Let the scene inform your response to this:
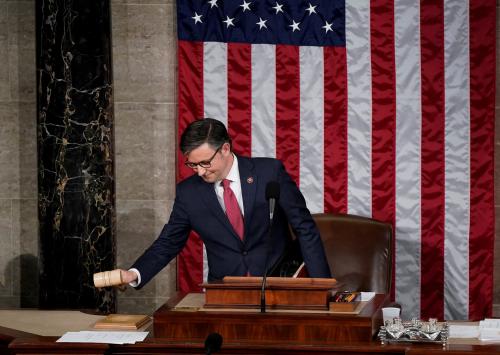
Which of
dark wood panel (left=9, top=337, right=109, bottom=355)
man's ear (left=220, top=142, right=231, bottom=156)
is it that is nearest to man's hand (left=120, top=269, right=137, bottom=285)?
dark wood panel (left=9, top=337, right=109, bottom=355)

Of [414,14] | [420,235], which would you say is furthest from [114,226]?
[414,14]

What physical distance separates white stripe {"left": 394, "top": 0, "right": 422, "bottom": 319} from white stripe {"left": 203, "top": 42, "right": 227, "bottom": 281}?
123cm

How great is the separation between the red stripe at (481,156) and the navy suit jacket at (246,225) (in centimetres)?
222

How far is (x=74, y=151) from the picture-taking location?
20.1ft

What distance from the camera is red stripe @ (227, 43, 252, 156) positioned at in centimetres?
630

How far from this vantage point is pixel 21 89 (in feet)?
21.5

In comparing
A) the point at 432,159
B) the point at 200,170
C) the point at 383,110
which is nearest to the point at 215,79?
the point at 383,110

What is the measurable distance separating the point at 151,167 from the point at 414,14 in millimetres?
2181

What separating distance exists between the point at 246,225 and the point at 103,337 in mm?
1032

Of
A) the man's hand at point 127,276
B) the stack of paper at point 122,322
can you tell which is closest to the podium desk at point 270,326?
the stack of paper at point 122,322

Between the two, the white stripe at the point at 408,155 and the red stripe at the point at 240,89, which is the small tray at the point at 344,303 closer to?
the white stripe at the point at 408,155

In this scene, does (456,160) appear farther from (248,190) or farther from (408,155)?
(248,190)

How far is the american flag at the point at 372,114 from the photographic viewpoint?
244 inches

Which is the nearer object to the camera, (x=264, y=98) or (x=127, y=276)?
(x=127, y=276)
